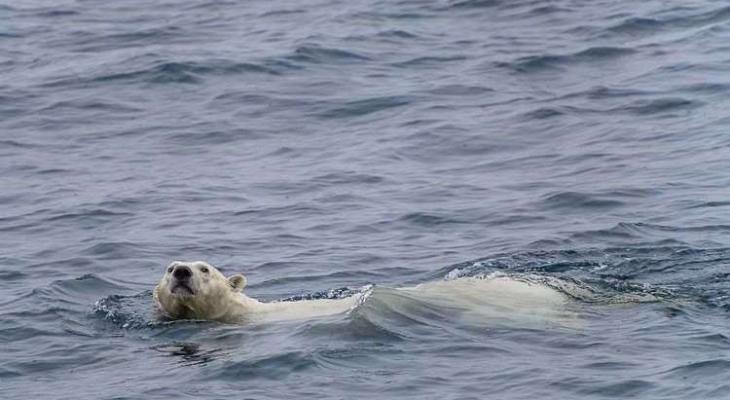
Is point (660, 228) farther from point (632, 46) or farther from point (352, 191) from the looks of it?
point (632, 46)

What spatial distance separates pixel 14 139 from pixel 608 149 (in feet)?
22.4

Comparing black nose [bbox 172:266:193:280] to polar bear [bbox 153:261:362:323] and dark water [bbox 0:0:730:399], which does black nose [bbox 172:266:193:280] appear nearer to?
polar bear [bbox 153:261:362:323]

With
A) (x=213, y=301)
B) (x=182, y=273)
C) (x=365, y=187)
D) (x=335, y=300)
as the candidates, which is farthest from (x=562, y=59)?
(x=182, y=273)

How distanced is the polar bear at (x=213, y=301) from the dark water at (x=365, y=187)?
22cm

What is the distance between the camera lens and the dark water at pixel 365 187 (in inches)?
402

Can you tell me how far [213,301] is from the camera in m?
11.9

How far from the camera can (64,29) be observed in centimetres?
2500

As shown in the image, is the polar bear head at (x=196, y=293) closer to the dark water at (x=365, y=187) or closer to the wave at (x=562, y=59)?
the dark water at (x=365, y=187)

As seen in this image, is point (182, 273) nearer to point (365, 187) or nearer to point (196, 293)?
point (196, 293)

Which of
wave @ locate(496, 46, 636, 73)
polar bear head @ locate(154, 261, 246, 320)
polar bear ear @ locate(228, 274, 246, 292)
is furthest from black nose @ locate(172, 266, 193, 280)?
wave @ locate(496, 46, 636, 73)

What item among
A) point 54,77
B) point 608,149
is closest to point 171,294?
point 608,149

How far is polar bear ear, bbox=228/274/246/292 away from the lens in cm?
1191

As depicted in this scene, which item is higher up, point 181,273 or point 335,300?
point 181,273

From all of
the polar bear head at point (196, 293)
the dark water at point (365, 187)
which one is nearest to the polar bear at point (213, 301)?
the polar bear head at point (196, 293)
